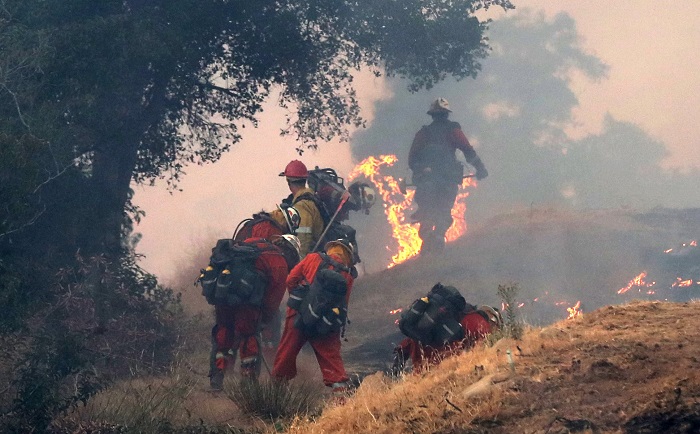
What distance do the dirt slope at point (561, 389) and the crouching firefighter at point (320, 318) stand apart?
161cm

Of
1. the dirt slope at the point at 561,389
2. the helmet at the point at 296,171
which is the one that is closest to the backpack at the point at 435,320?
the dirt slope at the point at 561,389

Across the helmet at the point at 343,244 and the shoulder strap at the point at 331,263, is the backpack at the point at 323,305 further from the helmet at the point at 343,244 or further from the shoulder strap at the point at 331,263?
the helmet at the point at 343,244

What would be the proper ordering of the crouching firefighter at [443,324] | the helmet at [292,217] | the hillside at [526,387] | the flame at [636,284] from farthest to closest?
the flame at [636,284], the helmet at [292,217], the crouching firefighter at [443,324], the hillside at [526,387]

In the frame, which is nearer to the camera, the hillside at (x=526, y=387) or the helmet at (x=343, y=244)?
the hillside at (x=526, y=387)

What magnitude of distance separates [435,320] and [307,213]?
10.1 ft

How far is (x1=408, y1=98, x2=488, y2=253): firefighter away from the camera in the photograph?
1895cm

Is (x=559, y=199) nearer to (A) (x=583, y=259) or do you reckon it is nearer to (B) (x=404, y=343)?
(A) (x=583, y=259)

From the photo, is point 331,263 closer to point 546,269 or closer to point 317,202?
point 317,202

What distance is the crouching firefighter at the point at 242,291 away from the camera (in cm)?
991

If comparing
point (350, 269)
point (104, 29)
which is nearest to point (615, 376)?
point (350, 269)

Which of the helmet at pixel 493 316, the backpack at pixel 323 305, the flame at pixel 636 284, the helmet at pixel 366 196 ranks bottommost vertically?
the flame at pixel 636 284

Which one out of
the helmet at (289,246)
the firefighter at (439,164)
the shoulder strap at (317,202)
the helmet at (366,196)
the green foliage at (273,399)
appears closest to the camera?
the green foliage at (273,399)

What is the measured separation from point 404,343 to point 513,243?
1234cm

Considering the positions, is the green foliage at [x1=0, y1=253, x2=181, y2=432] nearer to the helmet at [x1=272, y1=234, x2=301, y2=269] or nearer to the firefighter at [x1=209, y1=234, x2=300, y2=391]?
the firefighter at [x1=209, y1=234, x2=300, y2=391]
